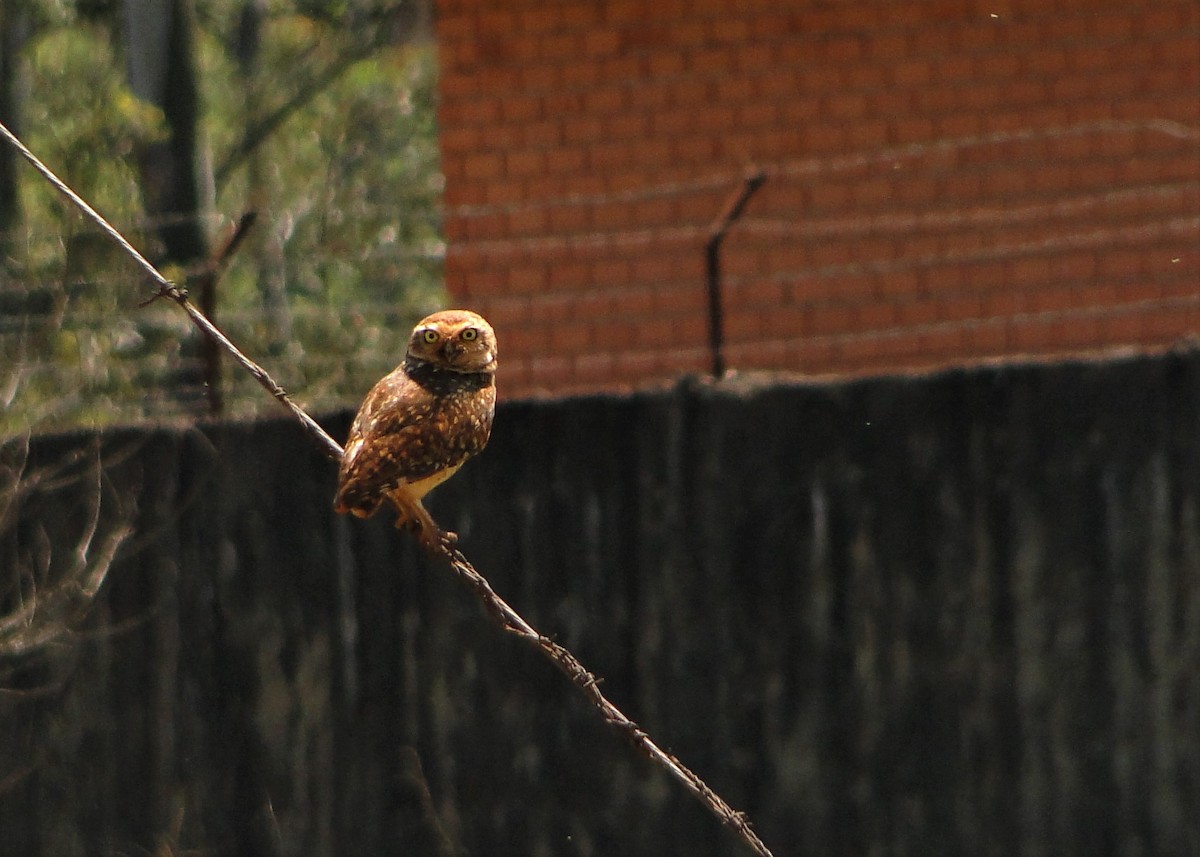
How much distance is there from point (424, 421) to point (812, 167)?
4.24 metres

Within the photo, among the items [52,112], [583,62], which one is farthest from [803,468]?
[52,112]

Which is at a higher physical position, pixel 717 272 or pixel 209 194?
pixel 209 194

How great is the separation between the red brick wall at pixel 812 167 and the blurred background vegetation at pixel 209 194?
850 millimetres

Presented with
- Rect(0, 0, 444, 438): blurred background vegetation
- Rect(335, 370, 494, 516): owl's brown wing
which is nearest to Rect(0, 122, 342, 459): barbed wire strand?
Rect(335, 370, 494, 516): owl's brown wing

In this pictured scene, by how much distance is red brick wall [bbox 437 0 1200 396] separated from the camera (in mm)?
7922

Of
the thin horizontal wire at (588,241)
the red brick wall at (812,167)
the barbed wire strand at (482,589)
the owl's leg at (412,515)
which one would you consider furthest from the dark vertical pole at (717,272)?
the barbed wire strand at (482,589)

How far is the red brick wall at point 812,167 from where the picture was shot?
792cm

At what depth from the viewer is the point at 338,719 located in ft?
21.1

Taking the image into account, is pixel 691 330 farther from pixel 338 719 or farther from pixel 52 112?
pixel 52 112

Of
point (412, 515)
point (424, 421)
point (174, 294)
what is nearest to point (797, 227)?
point (412, 515)

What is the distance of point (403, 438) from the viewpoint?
12.4 ft

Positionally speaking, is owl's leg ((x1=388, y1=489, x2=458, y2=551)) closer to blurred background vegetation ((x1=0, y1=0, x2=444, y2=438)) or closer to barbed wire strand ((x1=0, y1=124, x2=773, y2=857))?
barbed wire strand ((x1=0, y1=124, x2=773, y2=857))

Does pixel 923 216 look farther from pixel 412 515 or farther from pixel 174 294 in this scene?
pixel 174 294

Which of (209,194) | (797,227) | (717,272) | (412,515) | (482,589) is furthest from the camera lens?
(209,194)
